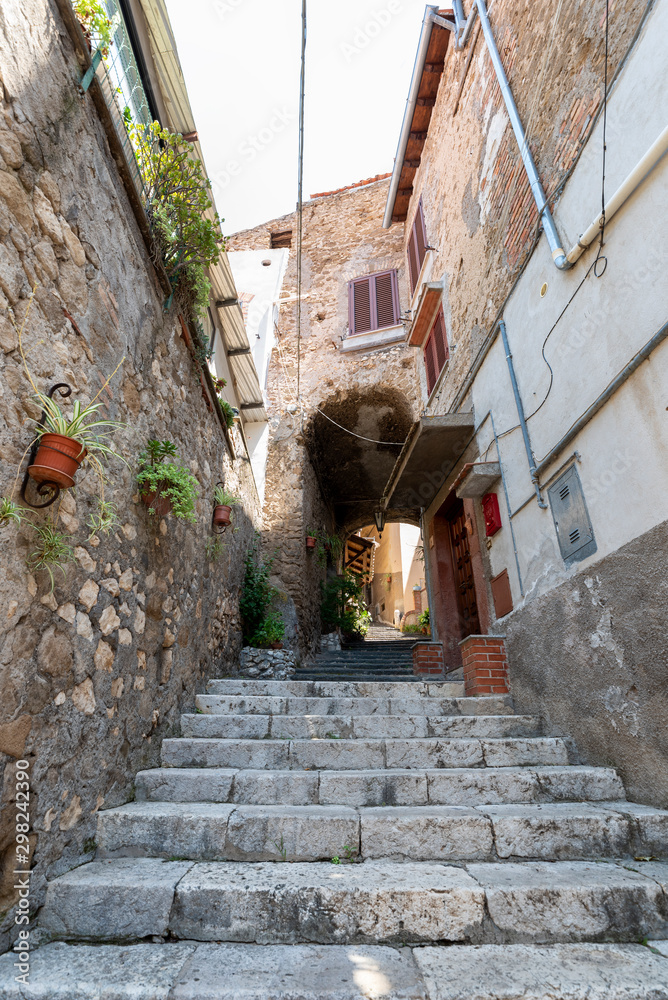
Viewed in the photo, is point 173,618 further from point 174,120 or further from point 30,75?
point 174,120

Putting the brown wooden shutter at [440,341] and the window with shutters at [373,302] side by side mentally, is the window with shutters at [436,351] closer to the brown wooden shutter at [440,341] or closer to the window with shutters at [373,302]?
A: the brown wooden shutter at [440,341]

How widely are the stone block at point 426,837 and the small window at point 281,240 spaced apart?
1173 centimetres

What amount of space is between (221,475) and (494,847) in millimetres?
3676

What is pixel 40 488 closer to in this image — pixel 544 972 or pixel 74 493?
pixel 74 493

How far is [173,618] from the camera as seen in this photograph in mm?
3229

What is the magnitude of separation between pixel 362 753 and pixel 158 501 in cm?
186

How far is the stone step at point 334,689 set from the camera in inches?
148

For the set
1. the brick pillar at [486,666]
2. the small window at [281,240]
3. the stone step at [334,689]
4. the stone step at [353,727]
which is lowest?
the stone step at [353,727]

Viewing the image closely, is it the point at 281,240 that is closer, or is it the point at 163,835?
Answer: the point at 163,835

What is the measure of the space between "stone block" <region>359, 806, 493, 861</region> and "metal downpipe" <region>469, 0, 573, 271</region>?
3.22 metres

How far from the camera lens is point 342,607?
385 inches

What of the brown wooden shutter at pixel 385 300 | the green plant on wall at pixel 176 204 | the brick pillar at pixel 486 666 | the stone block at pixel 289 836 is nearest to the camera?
the stone block at pixel 289 836

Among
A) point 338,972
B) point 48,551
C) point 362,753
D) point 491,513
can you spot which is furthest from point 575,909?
point 491,513

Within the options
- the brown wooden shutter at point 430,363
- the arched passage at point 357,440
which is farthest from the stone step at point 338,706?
the arched passage at point 357,440
